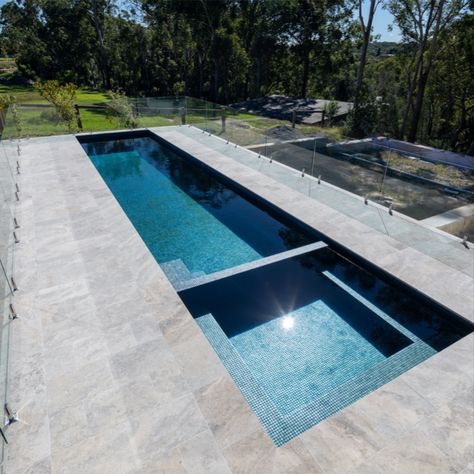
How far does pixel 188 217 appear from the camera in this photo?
8.70 meters

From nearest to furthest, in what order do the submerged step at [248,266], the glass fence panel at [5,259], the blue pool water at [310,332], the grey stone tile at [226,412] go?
1. the grey stone tile at [226,412]
2. the glass fence panel at [5,259]
3. the blue pool water at [310,332]
4. the submerged step at [248,266]

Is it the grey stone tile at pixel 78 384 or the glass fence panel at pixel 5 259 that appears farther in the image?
the glass fence panel at pixel 5 259

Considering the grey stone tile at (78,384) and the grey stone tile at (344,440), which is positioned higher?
the grey stone tile at (78,384)

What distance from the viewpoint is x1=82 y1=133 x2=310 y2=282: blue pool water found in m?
7.00

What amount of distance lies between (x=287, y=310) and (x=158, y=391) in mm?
2590

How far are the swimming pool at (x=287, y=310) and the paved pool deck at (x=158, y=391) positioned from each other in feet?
1.25

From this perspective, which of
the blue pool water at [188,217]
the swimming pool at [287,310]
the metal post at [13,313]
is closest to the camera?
the swimming pool at [287,310]

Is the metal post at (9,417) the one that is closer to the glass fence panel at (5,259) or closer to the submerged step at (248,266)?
the glass fence panel at (5,259)

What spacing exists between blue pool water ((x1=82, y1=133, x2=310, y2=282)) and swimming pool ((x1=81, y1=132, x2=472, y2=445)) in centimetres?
4

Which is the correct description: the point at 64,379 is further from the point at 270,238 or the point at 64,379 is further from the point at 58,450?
the point at 270,238

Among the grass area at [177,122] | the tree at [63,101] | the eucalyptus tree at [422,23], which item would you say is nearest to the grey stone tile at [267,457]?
the grass area at [177,122]

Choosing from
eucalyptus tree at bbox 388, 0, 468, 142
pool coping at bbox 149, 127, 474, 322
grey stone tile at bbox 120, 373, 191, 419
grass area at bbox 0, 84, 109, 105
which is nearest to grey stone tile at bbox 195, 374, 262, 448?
grey stone tile at bbox 120, 373, 191, 419

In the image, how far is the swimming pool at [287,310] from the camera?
425cm

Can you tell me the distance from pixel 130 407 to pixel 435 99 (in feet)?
70.2
